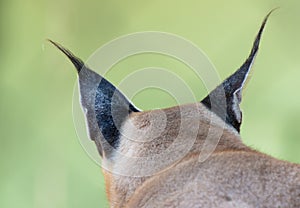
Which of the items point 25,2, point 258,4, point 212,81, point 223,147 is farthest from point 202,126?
point 25,2

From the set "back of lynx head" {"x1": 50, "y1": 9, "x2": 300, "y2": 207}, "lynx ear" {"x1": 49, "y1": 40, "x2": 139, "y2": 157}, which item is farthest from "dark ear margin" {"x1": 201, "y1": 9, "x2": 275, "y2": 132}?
"lynx ear" {"x1": 49, "y1": 40, "x2": 139, "y2": 157}

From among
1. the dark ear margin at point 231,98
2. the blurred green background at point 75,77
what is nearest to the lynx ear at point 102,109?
the dark ear margin at point 231,98

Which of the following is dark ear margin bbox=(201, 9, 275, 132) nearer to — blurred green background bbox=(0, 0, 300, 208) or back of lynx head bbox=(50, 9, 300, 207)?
back of lynx head bbox=(50, 9, 300, 207)

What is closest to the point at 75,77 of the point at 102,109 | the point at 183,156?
the point at 102,109

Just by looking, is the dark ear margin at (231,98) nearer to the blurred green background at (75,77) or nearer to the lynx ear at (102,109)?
the lynx ear at (102,109)

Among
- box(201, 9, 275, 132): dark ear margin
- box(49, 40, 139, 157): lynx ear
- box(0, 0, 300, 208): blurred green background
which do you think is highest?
box(201, 9, 275, 132): dark ear margin

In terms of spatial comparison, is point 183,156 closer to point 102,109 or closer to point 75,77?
point 102,109

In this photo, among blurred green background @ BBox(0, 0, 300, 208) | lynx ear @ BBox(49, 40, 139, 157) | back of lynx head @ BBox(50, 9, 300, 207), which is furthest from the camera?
blurred green background @ BBox(0, 0, 300, 208)
